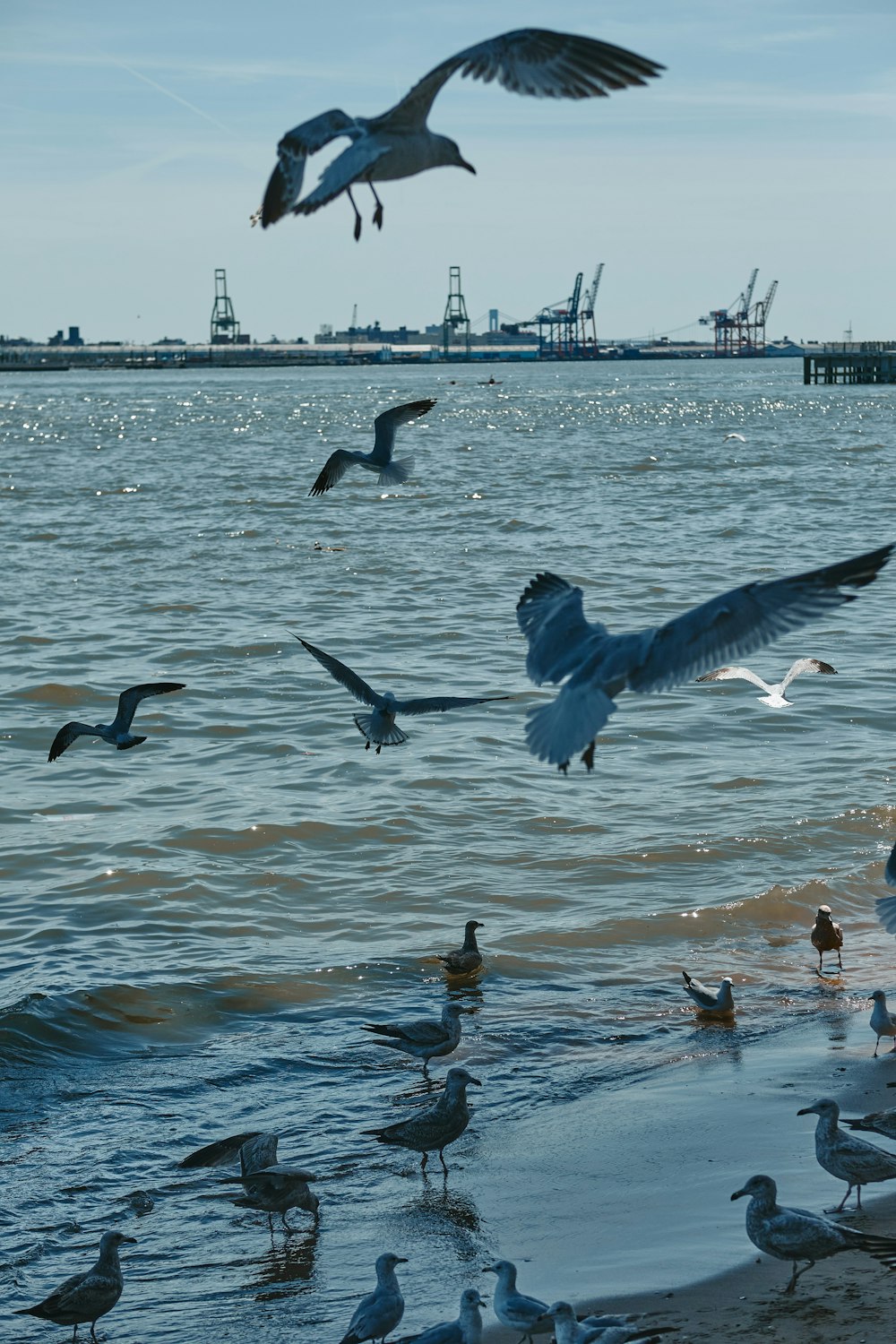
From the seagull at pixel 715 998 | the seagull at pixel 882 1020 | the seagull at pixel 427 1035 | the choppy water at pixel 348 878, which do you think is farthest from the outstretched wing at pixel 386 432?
the seagull at pixel 882 1020

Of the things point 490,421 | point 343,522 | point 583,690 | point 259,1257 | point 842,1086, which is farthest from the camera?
point 490,421

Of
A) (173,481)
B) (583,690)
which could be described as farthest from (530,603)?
(173,481)

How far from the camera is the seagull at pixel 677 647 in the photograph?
4297 millimetres

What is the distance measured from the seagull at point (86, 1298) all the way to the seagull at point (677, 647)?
8.19 feet

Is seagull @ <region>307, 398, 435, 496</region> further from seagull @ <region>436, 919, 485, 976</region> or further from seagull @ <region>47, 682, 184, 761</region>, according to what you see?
seagull @ <region>436, 919, 485, 976</region>

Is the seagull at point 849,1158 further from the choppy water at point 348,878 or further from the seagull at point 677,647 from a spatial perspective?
the seagull at point 677,647

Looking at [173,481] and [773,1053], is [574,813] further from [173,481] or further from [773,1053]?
[173,481]

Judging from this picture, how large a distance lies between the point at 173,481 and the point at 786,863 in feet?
103

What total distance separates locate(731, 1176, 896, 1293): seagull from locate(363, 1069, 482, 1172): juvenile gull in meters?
1.61

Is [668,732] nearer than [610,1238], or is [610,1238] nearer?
[610,1238]

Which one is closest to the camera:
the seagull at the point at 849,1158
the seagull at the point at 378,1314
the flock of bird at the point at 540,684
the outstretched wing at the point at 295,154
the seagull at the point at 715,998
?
the outstretched wing at the point at 295,154

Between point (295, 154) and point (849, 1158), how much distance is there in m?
4.05

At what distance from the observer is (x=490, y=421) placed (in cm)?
7212

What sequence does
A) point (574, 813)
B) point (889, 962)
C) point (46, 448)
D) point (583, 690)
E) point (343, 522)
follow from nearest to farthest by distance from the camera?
point (583, 690)
point (889, 962)
point (574, 813)
point (343, 522)
point (46, 448)
